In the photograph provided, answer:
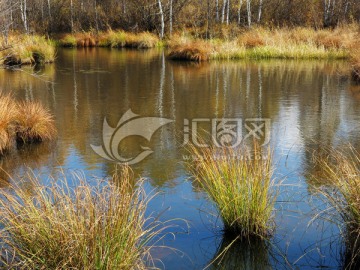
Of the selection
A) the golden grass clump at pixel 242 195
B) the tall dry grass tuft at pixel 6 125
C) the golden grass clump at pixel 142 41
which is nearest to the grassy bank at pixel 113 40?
the golden grass clump at pixel 142 41

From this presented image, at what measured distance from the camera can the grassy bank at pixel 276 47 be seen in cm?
1741

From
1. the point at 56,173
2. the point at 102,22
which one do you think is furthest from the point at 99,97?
the point at 102,22

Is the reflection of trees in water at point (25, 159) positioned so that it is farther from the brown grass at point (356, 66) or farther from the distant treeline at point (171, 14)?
the distant treeline at point (171, 14)

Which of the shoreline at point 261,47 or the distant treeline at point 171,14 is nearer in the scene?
the shoreline at point 261,47

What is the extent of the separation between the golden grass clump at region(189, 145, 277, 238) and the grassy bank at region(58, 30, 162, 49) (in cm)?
2062

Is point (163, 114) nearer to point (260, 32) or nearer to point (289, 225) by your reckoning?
point (289, 225)

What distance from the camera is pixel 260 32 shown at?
19609 mm

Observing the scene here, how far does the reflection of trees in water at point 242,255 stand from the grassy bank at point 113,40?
→ 20825 millimetres

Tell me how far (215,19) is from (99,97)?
1780cm

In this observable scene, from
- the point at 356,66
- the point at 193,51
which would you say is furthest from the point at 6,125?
the point at 193,51

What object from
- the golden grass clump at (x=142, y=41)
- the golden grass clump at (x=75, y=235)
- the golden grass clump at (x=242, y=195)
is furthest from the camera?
the golden grass clump at (x=142, y=41)

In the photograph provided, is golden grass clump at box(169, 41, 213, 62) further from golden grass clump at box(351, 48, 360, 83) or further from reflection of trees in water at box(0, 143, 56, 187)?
reflection of trees in water at box(0, 143, 56, 187)

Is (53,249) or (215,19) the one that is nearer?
(53,249)

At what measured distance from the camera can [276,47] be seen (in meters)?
17.8
